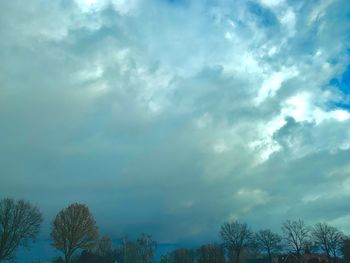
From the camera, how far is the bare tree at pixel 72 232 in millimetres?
90625

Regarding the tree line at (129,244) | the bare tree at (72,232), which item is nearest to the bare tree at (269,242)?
the tree line at (129,244)

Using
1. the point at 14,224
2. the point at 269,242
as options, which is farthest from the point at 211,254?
the point at 14,224

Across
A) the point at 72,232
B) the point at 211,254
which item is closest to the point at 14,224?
the point at 72,232

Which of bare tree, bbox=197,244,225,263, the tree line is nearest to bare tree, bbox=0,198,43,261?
the tree line

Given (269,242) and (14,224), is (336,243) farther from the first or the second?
(14,224)

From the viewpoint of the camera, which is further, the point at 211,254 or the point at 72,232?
the point at 211,254

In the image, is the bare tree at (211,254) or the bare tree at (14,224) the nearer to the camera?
the bare tree at (14,224)

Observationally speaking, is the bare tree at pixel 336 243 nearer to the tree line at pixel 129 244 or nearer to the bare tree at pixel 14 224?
the tree line at pixel 129 244

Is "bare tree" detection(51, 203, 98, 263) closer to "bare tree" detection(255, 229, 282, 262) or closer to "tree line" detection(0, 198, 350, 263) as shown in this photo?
"tree line" detection(0, 198, 350, 263)

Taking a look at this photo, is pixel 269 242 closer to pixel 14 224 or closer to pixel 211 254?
pixel 211 254

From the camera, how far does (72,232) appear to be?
90938 millimetres

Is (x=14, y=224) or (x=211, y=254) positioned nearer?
(x=14, y=224)

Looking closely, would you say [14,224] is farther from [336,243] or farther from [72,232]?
[336,243]

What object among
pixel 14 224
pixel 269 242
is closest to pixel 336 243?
pixel 269 242
